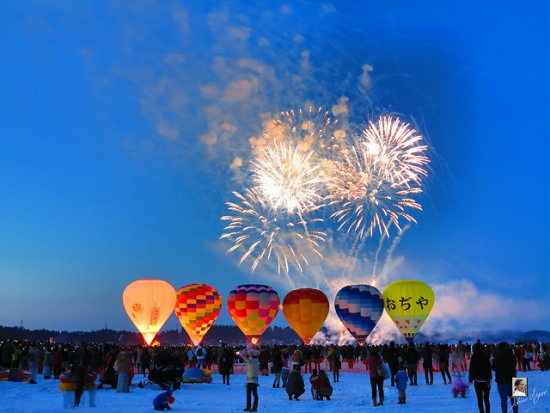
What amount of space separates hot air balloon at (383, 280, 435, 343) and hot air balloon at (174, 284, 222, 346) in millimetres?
16227

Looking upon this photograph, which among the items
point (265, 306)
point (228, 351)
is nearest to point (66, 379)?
point (228, 351)

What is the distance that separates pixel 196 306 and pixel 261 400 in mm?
34610

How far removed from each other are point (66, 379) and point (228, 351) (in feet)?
42.5

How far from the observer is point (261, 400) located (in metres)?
20.9

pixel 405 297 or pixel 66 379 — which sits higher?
pixel 405 297

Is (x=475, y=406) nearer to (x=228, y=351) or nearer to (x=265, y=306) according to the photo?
(x=228, y=351)

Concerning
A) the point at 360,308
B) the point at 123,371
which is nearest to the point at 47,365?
the point at 123,371

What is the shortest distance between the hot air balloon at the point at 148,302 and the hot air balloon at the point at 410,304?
19.3 meters

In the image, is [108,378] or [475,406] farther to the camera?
[108,378]

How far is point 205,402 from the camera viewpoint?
19.9m

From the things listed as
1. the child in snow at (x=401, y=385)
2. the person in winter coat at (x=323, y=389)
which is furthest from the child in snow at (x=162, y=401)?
the child in snow at (x=401, y=385)

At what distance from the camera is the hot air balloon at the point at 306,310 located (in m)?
52.2

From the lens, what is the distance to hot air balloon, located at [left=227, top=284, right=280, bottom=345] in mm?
51312

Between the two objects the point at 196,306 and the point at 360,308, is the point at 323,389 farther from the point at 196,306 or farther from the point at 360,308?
the point at 196,306
